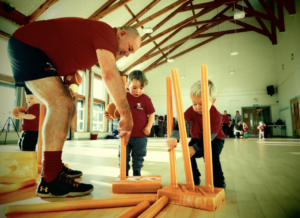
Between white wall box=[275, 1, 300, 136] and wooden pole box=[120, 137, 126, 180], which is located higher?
white wall box=[275, 1, 300, 136]

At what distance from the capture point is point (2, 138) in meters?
5.73

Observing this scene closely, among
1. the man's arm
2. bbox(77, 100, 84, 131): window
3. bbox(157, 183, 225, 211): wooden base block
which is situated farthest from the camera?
bbox(77, 100, 84, 131): window

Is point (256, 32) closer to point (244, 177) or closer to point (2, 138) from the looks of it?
point (244, 177)

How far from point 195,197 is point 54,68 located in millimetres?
1049

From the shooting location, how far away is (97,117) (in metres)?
10.7

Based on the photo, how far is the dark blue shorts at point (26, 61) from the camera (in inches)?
41.1

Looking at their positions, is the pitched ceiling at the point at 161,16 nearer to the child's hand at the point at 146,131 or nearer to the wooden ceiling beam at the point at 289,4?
the wooden ceiling beam at the point at 289,4

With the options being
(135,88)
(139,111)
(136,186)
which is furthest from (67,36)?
(136,186)

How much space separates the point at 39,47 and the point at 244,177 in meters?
1.73

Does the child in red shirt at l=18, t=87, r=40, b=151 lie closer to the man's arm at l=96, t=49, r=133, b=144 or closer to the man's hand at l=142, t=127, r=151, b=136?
the man's hand at l=142, t=127, r=151, b=136

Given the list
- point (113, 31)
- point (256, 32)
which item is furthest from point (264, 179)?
point (256, 32)

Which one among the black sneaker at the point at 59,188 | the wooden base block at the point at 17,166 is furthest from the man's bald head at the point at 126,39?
the wooden base block at the point at 17,166

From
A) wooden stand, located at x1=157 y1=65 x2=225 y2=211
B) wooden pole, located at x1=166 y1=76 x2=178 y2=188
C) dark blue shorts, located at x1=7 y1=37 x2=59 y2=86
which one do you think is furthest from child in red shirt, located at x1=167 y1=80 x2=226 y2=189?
dark blue shorts, located at x1=7 y1=37 x2=59 y2=86

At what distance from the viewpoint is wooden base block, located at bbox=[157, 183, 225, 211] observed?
0.91 metres
